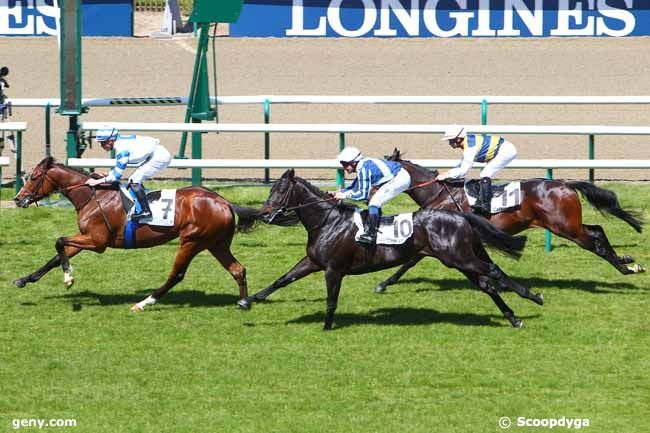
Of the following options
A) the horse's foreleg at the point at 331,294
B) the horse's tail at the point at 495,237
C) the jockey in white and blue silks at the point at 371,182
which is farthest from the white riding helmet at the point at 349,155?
the horse's tail at the point at 495,237

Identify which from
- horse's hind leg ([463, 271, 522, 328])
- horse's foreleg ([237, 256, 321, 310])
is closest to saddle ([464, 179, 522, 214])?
horse's hind leg ([463, 271, 522, 328])

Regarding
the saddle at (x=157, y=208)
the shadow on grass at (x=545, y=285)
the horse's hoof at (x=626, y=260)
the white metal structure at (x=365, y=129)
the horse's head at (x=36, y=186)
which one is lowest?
the shadow on grass at (x=545, y=285)

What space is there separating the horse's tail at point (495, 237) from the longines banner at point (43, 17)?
1644cm

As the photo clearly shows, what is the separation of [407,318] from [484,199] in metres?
1.62

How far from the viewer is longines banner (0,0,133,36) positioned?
2627 cm

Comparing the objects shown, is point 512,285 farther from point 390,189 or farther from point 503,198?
point 503,198

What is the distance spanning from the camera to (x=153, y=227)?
12180mm

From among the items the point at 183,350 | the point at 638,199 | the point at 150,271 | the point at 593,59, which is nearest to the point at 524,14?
the point at 593,59

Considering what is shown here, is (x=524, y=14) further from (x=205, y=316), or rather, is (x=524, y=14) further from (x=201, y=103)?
(x=205, y=316)

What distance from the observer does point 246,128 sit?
1572 cm

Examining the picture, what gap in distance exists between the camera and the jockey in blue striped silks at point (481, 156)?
1259 centimetres

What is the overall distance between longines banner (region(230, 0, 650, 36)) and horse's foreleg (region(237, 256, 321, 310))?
1504 cm

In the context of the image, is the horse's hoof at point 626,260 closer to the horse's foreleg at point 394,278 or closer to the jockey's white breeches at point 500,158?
the jockey's white breeches at point 500,158

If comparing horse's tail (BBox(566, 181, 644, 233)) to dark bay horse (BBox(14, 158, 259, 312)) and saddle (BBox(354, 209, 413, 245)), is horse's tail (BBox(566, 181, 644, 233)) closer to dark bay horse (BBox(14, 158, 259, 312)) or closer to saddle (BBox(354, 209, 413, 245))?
saddle (BBox(354, 209, 413, 245))
